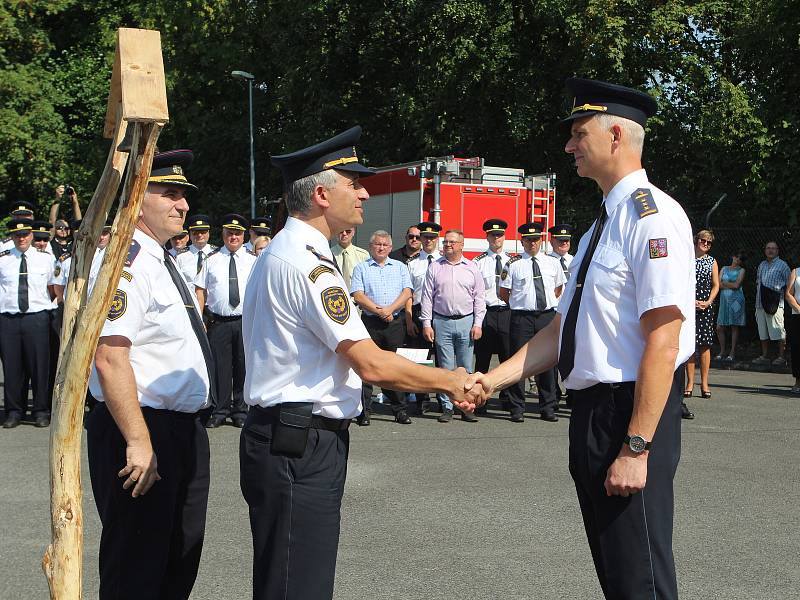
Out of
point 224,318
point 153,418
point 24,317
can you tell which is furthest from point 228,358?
point 153,418

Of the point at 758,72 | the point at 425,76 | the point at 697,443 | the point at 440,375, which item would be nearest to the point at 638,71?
the point at 758,72

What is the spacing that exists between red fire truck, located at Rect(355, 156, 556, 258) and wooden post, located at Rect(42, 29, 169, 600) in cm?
1361

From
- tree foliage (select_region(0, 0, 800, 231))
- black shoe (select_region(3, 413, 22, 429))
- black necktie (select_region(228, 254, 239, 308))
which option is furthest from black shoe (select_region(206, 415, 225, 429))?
tree foliage (select_region(0, 0, 800, 231))

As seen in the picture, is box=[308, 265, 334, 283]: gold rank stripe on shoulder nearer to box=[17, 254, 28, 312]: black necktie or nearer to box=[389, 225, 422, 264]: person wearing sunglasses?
box=[17, 254, 28, 312]: black necktie

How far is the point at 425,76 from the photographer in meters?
25.3

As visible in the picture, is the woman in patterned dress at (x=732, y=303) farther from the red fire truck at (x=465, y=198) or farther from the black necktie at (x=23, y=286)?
the black necktie at (x=23, y=286)

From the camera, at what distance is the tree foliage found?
68.5ft

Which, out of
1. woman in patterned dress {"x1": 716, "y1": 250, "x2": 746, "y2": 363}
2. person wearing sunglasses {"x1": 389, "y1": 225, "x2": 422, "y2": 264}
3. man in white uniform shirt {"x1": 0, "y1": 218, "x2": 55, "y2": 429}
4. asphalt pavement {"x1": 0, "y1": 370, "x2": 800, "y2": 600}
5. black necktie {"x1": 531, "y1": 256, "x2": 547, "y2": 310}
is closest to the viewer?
asphalt pavement {"x1": 0, "y1": 370, "x2": 800, "y2": 600}

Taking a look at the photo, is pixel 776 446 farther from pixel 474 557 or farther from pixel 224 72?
pixel 224 72

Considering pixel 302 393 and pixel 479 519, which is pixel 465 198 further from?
pixel 302 393

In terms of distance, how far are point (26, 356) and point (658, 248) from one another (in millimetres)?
9556

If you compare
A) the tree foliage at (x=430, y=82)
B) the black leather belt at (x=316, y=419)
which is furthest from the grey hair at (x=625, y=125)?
the tree foliage at (x=430, y=82)

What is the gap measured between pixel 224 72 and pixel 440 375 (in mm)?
34339

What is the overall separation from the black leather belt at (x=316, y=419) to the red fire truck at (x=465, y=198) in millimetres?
12971
